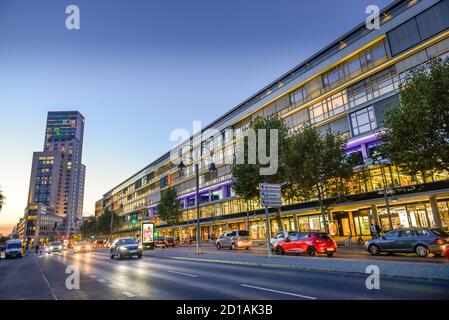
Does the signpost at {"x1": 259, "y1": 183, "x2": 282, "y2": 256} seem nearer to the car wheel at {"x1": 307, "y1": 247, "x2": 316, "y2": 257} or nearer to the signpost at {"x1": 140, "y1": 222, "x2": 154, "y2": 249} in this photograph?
the car wheel at {"x1": 307, "y1": 247, "x2": 316, "y2": 257}

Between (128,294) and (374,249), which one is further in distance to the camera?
(374,249)

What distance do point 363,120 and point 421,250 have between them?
20.4 metres

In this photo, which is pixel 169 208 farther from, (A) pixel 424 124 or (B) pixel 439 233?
(B) pixel 439 233

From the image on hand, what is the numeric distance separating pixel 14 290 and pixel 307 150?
22.9 meters

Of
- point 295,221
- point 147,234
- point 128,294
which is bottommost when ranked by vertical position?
point 128,294

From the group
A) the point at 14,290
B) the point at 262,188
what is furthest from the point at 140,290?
the point at 262,188

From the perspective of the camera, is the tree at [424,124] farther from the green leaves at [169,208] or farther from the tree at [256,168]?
the green leaves at [169,208]

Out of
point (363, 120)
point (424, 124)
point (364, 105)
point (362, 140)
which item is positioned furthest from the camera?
point (363, 120)

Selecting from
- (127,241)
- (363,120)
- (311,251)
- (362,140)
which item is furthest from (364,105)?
(127,241)

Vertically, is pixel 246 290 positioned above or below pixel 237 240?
below

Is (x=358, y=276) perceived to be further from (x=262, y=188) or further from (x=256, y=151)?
(x=256, y=151)

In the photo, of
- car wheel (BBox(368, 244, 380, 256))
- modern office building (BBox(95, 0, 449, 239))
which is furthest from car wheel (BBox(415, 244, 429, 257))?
modern office building (BBox(95, 0, 449, 239))

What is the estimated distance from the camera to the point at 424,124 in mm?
16688
